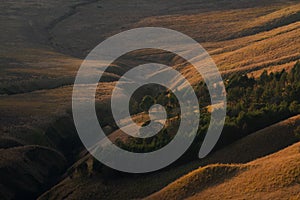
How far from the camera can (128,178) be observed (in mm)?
59406

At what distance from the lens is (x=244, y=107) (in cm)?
7281

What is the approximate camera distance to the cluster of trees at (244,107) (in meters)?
62.6

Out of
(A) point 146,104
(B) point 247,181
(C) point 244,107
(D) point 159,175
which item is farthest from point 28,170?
(C) point 244,107

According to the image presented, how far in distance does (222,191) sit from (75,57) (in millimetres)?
122802

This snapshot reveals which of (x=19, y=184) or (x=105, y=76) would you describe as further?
(x=105, y=76)

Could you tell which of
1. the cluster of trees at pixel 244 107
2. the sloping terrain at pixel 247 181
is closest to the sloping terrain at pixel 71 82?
the cluster of trees at pixel 244 107

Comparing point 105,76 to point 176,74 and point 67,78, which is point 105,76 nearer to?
point 67,78

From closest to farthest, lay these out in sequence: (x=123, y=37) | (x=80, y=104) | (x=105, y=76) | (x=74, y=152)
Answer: (x=74, y=152)
(x=80, y=104)
(x=105, y=76)
(x=123, y=37)

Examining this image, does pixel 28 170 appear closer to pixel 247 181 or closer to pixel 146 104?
pixel 146 104

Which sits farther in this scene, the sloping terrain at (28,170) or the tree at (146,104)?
the tree at (146,104)

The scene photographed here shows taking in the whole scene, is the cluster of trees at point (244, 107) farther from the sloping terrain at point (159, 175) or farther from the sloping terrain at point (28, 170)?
the sloping terrain at point (28, 170)

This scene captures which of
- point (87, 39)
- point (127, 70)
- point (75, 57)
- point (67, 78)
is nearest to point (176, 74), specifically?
point (127, 70)

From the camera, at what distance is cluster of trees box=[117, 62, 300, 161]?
62.6 metres

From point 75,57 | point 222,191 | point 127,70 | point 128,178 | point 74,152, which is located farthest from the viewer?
point 75,57
